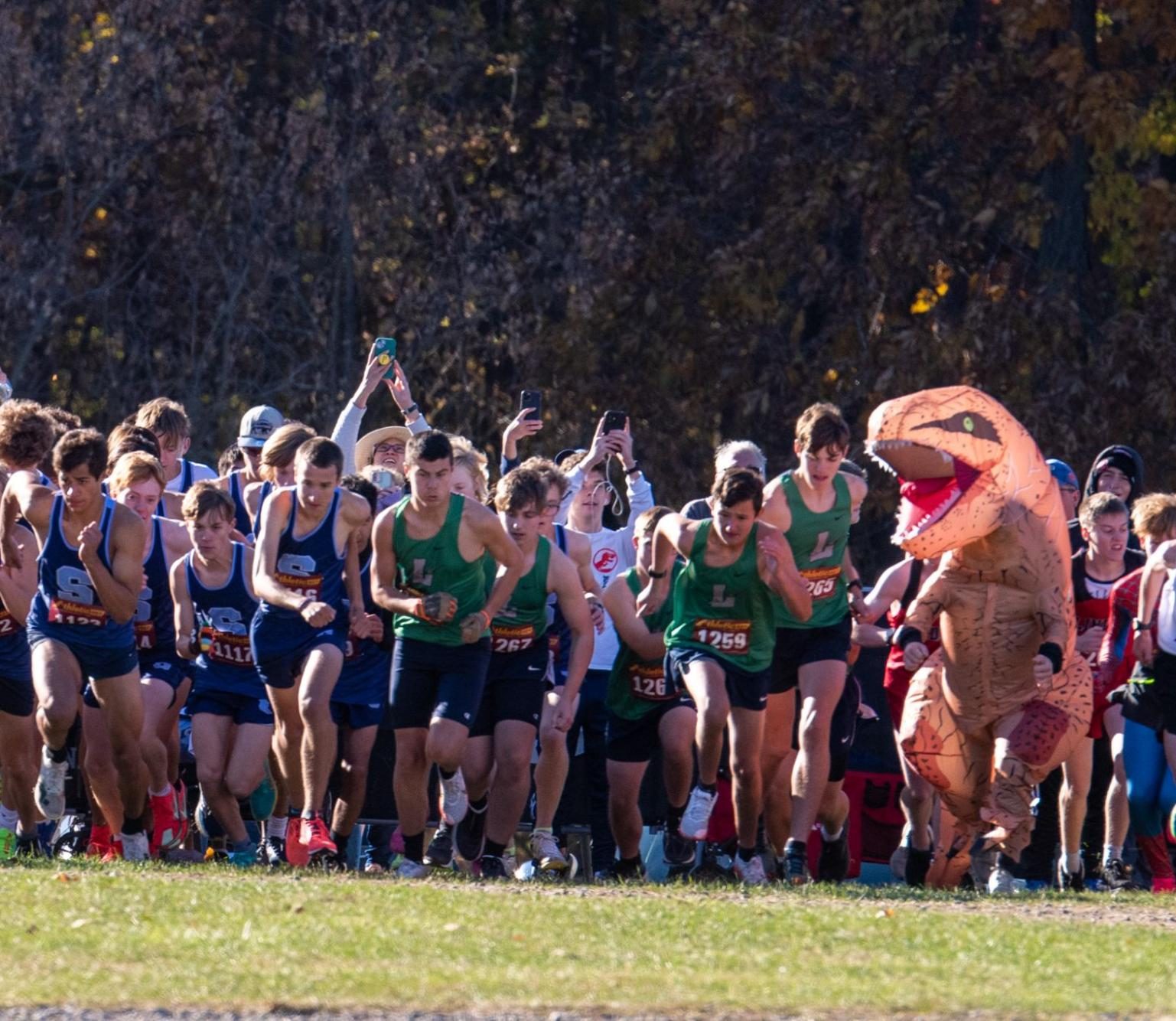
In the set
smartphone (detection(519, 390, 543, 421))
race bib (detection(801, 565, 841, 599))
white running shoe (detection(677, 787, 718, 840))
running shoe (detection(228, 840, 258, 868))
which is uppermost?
smartphone (detection(519, 390, 543, 421))

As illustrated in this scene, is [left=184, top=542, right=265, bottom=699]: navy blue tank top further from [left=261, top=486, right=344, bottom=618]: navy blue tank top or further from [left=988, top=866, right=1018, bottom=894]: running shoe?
[left=988, top=866, right=1018, bottom=894]: running shoe

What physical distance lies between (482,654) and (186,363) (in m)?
13.4

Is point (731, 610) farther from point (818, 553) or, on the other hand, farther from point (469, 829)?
point (469, 829)

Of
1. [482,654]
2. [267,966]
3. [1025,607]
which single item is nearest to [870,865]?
[482,654]

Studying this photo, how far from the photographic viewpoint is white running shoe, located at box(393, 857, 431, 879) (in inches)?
426

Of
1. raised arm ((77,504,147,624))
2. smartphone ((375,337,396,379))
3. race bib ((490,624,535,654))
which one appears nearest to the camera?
raised arm ((77,504,147,624))

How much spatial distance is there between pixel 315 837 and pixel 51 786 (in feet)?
3.90

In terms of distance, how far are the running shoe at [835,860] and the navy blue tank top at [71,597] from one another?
11.8 ft

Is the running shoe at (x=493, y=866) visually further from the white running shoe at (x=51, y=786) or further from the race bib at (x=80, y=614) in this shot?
the race bib at (x=80, y=614)

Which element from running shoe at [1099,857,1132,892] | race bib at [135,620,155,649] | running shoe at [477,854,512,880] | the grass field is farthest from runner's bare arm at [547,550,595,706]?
running shoe at [1099,857,1132,892]

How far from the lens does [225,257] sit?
930 inches

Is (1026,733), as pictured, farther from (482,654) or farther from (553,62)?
(553,62)

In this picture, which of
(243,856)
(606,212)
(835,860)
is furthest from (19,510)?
(606,212)

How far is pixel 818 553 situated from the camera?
11469 mm
